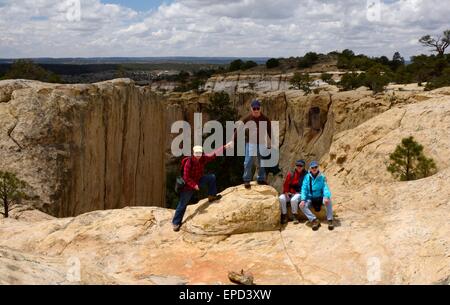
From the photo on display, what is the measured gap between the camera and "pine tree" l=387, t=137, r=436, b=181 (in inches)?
461

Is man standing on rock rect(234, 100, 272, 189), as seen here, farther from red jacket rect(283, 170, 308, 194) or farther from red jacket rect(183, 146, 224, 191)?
red jacket rect(183, 146, 224, 191)

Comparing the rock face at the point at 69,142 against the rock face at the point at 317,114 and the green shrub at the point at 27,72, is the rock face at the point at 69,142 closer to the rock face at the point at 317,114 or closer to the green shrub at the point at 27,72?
the rock face at the point at 317,114

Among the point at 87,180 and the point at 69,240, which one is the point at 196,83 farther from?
the point at 69,240

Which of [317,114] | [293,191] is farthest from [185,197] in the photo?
[317,114]

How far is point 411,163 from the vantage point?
39.4 ft

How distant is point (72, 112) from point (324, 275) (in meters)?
9.18

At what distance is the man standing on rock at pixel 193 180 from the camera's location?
27.1 ft

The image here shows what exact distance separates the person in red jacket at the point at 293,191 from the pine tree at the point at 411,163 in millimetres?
4406

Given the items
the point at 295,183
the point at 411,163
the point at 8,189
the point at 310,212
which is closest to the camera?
the point at 310,212

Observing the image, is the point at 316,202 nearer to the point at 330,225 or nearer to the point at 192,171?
the point at 330,225

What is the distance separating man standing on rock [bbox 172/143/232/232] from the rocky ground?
0.78 ft

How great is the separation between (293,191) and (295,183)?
5.8 inches
